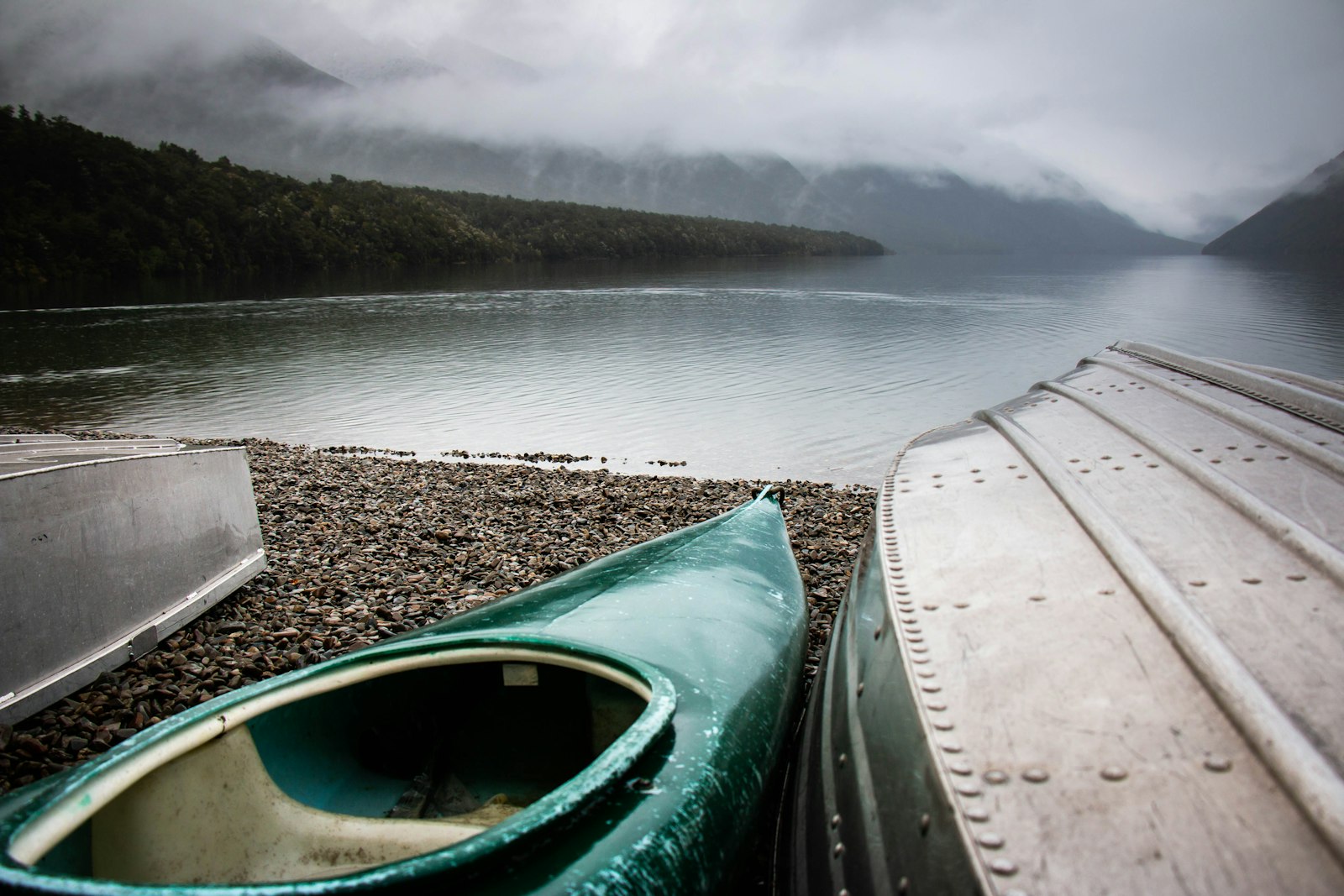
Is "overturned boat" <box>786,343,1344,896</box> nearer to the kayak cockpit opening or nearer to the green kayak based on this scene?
the green kayak

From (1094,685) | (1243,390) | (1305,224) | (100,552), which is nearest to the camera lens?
(1094,685)

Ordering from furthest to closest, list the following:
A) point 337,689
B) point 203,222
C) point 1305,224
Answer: point 1305,224
point 203,222
point 337,689

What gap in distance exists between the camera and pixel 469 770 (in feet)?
11.2

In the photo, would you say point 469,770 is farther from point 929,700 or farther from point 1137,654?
point 1137,654

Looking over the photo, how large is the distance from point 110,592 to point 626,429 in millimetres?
11985

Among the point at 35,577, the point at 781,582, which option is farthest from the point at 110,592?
the point at 781,582

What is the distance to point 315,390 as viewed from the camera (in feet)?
69.9

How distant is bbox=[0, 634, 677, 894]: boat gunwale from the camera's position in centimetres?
171

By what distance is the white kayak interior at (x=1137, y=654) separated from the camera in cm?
154

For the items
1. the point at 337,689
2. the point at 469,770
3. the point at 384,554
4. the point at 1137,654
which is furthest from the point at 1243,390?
the point at 384,554

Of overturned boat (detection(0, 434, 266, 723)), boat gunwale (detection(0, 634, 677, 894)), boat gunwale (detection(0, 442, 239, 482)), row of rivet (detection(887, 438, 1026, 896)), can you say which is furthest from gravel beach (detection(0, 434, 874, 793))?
row of rivet (detection(887, 438, 1026, 896))

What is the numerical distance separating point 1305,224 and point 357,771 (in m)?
212

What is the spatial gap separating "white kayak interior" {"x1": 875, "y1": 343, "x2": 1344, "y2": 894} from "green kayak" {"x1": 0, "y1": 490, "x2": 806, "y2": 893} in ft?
2.84

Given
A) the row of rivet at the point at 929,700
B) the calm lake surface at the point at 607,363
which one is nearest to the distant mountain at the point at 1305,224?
the calm lake surface at the point at 607,363
